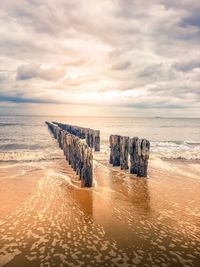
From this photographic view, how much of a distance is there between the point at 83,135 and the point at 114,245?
74.4ft

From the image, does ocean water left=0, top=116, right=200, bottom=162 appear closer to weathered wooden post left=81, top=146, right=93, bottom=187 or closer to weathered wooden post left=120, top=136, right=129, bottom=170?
weathered wooden post left=120, top=136, right=129, bottom=170

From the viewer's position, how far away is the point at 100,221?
7.36 metres

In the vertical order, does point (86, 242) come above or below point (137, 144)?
below

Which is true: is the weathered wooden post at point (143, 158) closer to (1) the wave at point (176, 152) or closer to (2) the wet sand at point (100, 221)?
(2) the wet sand at point (100, 221)

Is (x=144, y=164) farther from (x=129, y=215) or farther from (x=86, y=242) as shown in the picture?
(x=86, y=242)

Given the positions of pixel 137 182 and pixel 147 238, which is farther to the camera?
pixel 137 182

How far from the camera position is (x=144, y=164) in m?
13.0

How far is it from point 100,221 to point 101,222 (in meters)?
0.08

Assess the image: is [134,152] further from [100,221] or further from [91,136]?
[91,136]

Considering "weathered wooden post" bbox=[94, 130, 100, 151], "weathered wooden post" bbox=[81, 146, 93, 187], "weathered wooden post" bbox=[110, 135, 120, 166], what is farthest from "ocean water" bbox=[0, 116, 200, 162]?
"weathered wooden post" bbox=[81, 146, 93, 187]

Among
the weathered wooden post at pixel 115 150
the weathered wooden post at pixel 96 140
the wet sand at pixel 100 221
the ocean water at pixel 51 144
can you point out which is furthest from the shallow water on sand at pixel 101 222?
the weathered wooden post at pixel 96 140

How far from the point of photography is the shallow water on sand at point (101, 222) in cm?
547

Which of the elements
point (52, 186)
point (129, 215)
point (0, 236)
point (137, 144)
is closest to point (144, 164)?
point (137, 144)

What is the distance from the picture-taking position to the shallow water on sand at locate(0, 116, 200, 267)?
18.0 ft
